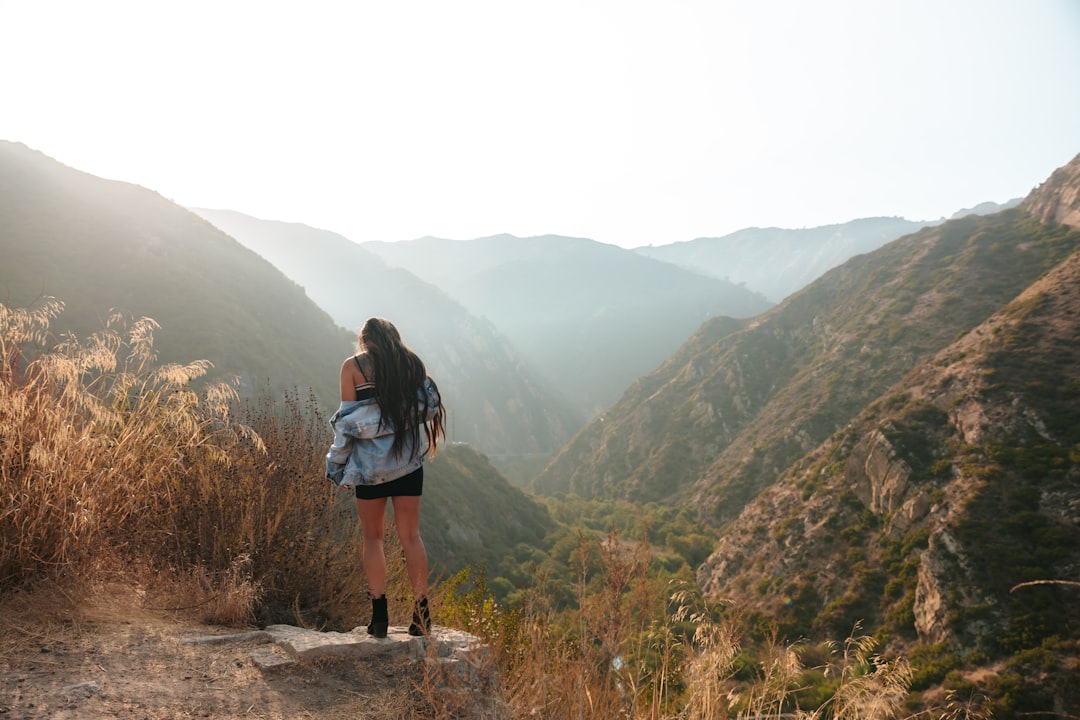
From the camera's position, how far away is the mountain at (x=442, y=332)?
116438 millimetres

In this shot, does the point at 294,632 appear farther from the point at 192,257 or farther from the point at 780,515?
the point at 192,257

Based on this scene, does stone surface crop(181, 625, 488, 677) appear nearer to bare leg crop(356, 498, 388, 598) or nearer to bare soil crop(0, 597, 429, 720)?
bare soil crop(0, 597, 429, 720)

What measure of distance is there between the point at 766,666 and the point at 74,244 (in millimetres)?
63036

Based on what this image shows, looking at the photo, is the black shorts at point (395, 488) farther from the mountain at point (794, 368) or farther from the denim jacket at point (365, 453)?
the mountain at point (794, 368)

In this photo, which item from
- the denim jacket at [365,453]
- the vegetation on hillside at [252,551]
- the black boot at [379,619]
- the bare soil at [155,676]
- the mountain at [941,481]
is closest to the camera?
the bare soil at [155,676]

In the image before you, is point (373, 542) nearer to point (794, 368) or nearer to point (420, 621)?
point (420, 621)

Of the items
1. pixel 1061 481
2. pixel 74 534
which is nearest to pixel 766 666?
pixel 74 534

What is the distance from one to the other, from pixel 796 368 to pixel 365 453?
2666 inches

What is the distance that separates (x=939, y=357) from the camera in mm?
32656

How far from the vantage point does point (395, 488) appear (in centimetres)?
345

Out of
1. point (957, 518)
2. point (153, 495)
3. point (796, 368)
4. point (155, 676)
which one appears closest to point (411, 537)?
point (155, 676)

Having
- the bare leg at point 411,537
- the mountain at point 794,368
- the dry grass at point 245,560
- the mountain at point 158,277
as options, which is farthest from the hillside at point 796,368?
the bare leg at point 411,537

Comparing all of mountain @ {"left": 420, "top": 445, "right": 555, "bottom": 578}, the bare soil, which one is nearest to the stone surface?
the bare soil

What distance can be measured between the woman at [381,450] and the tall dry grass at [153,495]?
866mm
